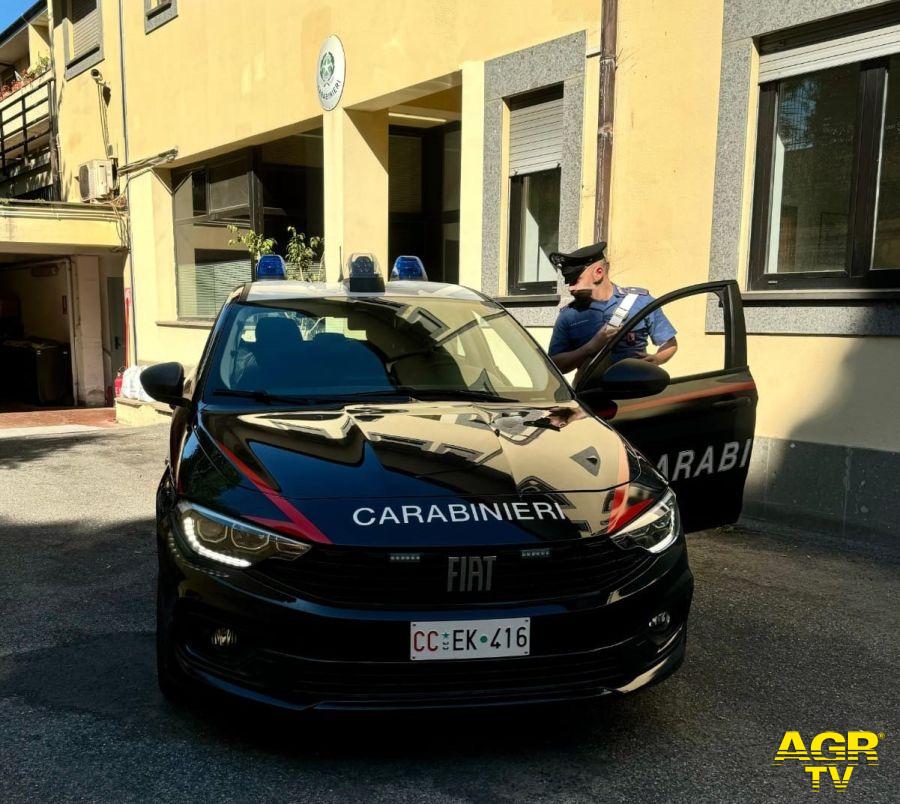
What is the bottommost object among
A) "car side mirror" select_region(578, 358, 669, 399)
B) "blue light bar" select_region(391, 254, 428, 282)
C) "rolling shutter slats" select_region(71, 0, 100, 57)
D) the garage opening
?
the garage opening

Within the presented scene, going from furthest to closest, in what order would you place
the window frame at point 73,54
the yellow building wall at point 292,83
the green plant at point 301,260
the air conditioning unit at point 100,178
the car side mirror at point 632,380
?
the window frame at point 73,54 < the air conditioning unit at point 100,178 < the green plant at point 301,260 < the yellow building wall at point 292,83 < the car side mirror at point 632,380

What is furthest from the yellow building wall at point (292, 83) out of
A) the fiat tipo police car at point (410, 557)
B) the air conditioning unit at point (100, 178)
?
the fiat tipo police car at point (410, 557)

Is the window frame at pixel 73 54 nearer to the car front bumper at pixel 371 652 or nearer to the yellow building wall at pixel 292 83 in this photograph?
the yellow building wall at pixel 292 83

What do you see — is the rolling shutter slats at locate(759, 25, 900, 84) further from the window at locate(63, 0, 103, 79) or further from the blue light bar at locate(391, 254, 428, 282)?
the window at locate(63, 0, 103, 79)

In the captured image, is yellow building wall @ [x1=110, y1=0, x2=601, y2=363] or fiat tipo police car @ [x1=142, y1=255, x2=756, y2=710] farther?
yellow building wall @ [x1=110, y1=0, x2=601, y2=363]

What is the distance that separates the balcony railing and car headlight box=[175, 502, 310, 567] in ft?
59.2

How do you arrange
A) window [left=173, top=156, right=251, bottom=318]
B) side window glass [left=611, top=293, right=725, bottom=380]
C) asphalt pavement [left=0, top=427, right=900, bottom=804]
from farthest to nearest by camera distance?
window [left=173, top=156, right=251, bottom=318] < side window glass [left=611, top=293, right=725, bottom=380] < asphalt pavement [left=0, top=427, right=900, bottom=804]

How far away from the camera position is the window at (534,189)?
7.52 m

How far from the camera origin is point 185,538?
8.74ft

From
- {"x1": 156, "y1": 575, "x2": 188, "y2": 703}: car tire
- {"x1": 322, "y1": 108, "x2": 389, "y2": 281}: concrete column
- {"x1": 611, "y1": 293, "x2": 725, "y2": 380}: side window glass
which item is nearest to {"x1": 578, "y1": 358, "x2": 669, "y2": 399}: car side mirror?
{"x1": 156, "y1": 575, "x2": 188, "y2": 703}: car tire

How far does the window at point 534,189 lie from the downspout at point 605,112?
2.22 ft

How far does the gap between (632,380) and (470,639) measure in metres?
1.59

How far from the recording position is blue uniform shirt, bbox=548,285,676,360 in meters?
4.92

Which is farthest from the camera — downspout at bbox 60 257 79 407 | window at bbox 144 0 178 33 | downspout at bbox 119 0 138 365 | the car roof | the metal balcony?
downspout at bbox 60 257 79 407
